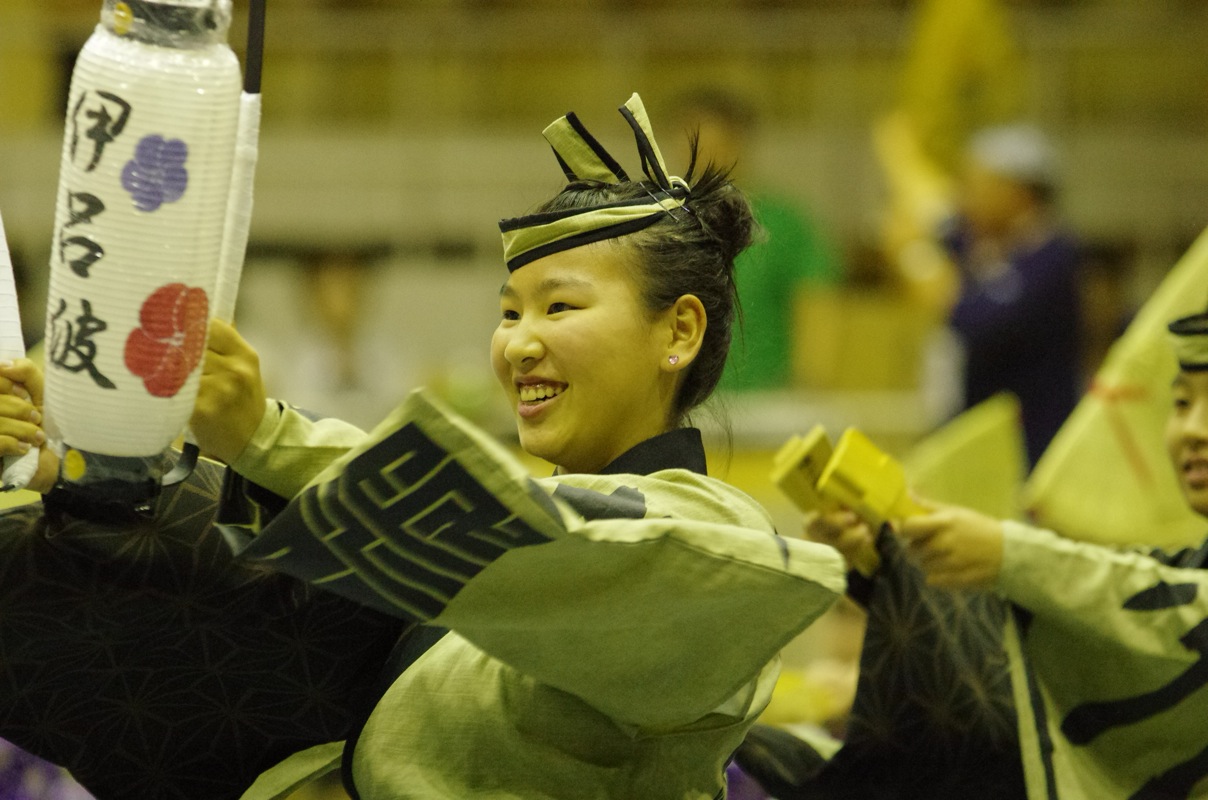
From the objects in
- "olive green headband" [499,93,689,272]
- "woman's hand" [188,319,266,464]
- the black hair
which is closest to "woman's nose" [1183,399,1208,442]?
the black hair

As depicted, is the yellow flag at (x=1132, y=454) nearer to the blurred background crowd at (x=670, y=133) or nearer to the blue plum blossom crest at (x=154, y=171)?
the blue plum blossom crest at (x=154, y=171)

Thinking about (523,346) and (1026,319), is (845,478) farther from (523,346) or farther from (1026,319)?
(1026,319)

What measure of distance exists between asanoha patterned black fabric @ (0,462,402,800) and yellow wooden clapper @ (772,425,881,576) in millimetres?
480

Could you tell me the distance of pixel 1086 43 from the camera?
553cm

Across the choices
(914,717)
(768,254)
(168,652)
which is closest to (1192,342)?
(914,717)

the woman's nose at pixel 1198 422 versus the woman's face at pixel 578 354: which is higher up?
the woman's face at pixel 578 354

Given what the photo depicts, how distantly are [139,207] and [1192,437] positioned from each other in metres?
1.25

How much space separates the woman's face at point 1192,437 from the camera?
Result: 75.4 inches

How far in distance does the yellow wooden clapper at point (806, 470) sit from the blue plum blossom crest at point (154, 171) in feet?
2.74

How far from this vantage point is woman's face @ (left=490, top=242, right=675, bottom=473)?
61.6 inches

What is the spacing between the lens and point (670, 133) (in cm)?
460

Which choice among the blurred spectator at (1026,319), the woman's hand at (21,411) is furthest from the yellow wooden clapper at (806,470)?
the blurred spectator at (1026,319)

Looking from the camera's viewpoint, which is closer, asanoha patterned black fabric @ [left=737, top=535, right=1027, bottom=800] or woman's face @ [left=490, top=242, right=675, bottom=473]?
woman's face @ [left=490, top=242, right=675, bottom=473]

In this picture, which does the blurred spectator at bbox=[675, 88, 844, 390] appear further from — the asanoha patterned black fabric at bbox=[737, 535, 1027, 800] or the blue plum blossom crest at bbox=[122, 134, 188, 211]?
the blue plum blossom crest at bbox=[122, 134, 188, 211]
